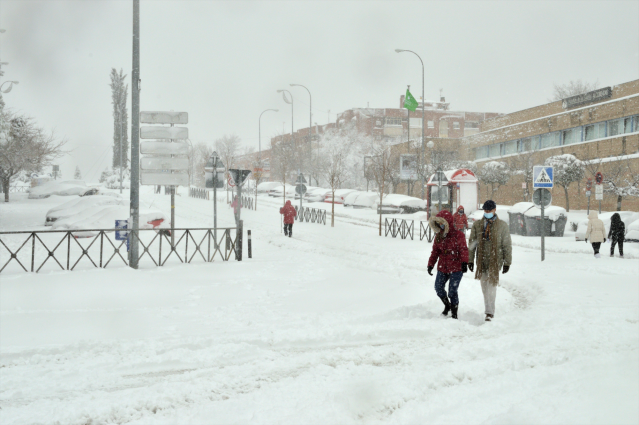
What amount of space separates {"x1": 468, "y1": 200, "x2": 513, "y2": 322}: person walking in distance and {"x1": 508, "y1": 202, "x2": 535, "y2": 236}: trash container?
50.1 feet

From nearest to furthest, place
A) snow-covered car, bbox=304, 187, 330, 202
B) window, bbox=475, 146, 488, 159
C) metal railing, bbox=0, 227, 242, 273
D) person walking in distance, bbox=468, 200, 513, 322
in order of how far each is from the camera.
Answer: person walking in distance, bbox=468, 200, 513, 322, metal railing, bbox=0, 227, 242, 273, snow-covered car, bbox=304, 187, 330, 202, window, bbox=475, 146, 488, 159

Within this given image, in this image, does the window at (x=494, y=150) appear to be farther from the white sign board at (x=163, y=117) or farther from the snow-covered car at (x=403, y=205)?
the white sign board at (x=163, y=117)

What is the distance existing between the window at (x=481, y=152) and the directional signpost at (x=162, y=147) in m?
44.1

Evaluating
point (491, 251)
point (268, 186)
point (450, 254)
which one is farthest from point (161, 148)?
point (268, 186)

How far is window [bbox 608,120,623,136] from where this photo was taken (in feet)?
117

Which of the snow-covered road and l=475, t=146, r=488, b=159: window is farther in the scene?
l=475, t=146, r=488, b=159: window

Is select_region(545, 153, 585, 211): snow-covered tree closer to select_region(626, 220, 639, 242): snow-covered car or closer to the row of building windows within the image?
the row of building windows

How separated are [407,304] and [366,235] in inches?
532

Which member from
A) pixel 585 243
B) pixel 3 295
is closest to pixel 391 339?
pixel 3 295

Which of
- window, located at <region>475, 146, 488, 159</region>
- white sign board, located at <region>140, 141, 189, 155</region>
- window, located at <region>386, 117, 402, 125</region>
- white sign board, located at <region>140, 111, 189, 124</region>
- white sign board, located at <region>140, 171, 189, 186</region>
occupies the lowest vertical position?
white sign board, located at <region>140, 171, 189, 186</region>

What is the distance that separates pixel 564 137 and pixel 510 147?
6714 millimetres

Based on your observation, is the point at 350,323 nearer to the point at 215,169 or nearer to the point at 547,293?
the point at 547,293

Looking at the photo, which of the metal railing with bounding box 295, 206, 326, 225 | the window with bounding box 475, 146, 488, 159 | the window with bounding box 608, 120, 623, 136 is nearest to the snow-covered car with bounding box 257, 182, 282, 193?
the window with bounding box 475, 146, 488, 159

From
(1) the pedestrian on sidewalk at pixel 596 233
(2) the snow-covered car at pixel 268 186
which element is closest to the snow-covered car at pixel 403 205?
(1) the pedestrian on sidewalk at pixel 596 233
